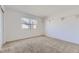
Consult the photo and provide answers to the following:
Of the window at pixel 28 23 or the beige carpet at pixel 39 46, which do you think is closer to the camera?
the beige carpet at pixel 39 46

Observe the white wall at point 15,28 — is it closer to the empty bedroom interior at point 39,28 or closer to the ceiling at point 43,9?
the empty bedroom interior at point 39,28

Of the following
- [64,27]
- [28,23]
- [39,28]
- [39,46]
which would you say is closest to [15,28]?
[28,23]

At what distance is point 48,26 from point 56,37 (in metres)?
0.31

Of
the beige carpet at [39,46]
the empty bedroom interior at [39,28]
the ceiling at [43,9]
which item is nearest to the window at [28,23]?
the empty bedroom interior at [39,28]

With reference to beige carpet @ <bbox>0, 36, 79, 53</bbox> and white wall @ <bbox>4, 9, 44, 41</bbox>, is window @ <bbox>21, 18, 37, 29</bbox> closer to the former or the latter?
white wall @ <bbox>4, 9, 44, 41</bbox>

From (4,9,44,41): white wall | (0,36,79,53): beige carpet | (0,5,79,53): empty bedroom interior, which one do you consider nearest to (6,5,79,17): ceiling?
(0,5,79,53): empty bedroom interior

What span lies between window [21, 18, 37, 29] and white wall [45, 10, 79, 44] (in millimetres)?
285

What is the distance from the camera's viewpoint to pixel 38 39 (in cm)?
152

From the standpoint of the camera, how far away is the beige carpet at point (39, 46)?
50.9 inches

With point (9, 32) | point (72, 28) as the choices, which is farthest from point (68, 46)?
point (9, 32)

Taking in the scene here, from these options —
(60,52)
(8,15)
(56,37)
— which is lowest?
(60,52)

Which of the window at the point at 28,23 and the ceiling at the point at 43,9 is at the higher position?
the ceiling at the point at 43,9
